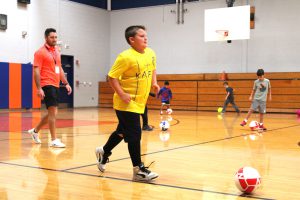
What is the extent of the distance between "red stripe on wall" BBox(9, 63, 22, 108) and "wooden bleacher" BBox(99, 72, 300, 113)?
23.5 feet

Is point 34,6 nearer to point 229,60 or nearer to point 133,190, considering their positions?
point 229,60

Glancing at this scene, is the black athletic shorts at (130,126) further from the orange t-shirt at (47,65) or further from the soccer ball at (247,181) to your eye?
the orange t-shirt at (47,65)

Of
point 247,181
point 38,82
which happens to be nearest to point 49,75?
point 38,82

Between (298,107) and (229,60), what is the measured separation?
14.2ft

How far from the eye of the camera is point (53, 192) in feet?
12.4

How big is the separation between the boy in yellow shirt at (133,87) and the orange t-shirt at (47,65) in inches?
109

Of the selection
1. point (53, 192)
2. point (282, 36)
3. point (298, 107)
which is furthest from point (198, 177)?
point (282, 36)

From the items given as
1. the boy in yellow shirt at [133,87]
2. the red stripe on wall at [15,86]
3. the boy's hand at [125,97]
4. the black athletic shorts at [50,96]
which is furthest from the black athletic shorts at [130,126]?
the red stripe on wall at [15,86]

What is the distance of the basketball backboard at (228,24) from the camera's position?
1855 cm

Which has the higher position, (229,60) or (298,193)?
(229,60)

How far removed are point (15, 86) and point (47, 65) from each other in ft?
45.1

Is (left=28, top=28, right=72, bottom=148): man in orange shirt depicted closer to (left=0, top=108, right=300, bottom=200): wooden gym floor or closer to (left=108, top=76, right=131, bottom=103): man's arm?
(left=0, top=108, right=300, bottom=200): wooden gym floor

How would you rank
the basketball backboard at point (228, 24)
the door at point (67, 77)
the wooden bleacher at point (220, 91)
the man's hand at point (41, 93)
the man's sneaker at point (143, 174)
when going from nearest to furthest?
the man's sneaker at point (143, 174) < the man's hand at point (41, 93) < the basketball backboard at point (228, 24) < the wooden bleacher at point (220, 91) < the door at point (67, 77)

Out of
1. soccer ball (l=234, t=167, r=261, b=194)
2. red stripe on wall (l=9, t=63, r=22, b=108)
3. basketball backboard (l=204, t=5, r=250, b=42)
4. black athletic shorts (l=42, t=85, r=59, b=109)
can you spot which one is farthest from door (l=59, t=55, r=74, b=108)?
soccer ball (l=234, t=167, r=261, b=194)
